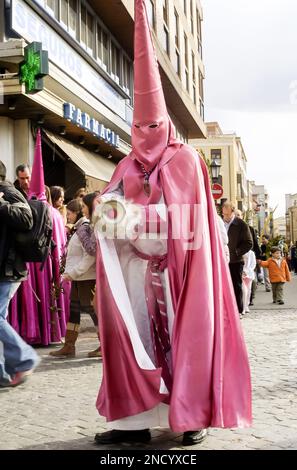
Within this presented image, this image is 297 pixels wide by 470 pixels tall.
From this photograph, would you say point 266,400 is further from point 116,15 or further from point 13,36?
point 116,15

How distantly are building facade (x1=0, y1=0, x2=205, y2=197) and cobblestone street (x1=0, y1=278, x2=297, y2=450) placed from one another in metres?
6.19

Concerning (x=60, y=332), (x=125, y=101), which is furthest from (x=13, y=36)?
(x=125, y=101)

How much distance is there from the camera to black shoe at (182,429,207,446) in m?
3.48

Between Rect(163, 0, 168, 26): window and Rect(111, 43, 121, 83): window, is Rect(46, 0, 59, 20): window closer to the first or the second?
Rect(111, 43, 121, 83): window

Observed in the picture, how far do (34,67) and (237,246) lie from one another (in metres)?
4.49

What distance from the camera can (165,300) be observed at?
371 cm

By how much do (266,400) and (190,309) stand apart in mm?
1482

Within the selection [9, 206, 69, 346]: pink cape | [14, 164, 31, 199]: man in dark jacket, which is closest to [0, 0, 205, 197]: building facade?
[14, 164, 31, 199]: man in dark jacket

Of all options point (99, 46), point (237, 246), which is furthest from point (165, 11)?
→ point (237, 246)

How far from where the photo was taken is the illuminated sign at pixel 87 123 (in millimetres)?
13607

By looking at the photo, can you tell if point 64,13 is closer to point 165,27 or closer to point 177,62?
point 165,27

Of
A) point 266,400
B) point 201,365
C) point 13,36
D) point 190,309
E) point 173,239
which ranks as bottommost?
point 266,400
